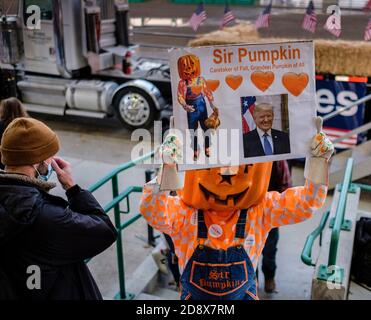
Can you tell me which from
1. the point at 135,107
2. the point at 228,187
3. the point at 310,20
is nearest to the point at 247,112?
the point at 228,187

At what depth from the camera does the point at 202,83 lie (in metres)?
1.79

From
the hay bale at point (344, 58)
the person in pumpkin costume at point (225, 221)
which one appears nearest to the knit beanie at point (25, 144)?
the person in pumpkin costume at point (225, 221)

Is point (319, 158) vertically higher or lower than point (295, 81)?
lower

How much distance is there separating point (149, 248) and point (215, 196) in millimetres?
2397

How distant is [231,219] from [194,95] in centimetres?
64

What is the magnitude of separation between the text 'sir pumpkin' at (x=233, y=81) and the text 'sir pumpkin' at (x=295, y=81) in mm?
163

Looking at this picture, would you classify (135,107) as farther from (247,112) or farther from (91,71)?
(247,112)

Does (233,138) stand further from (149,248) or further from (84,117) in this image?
(84,117)

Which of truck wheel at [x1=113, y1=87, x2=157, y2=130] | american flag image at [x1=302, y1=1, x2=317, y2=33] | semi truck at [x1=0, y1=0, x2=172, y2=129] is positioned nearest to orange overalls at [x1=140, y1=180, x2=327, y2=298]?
american flag image at [x1=302, y1=1, x2=317, y2=33]

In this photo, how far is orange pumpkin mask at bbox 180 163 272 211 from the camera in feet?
6.93

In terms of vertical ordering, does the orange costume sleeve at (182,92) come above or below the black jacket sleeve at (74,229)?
above

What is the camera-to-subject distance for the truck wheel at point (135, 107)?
734 centimetres

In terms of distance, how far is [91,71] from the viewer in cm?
772

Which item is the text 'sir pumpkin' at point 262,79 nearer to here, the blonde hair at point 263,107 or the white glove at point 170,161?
the blonde hair at point 263,107
